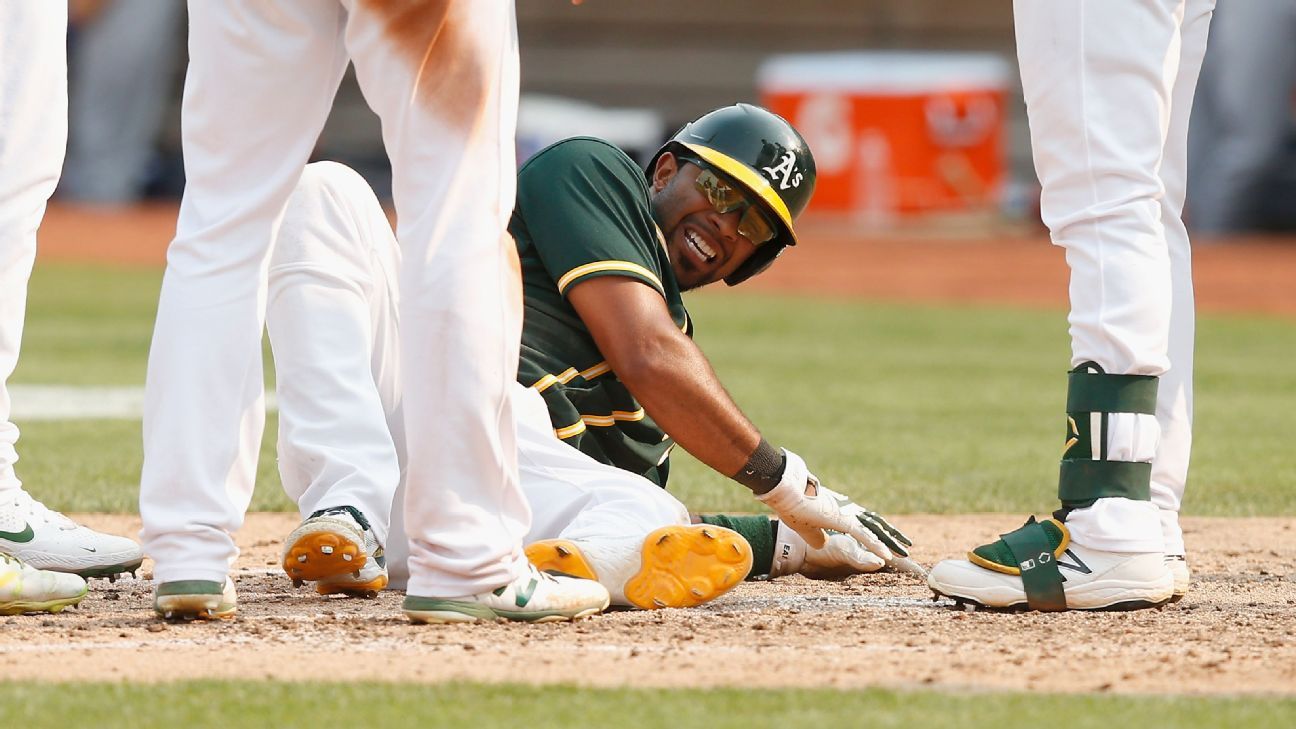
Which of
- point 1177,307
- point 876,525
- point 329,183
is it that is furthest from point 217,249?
point 1177,307

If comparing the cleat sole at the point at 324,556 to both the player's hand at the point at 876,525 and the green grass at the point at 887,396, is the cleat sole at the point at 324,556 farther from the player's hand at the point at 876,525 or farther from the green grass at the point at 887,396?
the green grass at the point at 887,396

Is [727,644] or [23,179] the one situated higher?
[23,179]

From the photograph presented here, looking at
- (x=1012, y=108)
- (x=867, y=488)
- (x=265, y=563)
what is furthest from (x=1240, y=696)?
(x=1012, y=108)

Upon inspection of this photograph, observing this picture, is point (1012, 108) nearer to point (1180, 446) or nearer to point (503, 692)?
point (1180, 446)

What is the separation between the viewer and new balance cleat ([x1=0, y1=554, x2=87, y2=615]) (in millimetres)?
3402

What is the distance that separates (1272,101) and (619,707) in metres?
18.8

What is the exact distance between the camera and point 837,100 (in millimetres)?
21078

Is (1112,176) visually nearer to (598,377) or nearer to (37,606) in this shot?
(598,377)

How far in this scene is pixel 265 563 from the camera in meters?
4.38

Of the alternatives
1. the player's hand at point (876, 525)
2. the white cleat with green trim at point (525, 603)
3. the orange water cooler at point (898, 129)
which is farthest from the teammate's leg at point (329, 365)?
the orange water cooler at point (898, 129)

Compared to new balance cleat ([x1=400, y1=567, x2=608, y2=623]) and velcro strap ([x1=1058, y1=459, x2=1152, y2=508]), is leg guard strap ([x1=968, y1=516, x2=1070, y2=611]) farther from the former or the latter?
new balance cleat ([x1=400, y1=567, x2=608, y2=623])

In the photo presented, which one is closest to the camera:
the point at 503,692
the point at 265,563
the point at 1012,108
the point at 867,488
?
the point at 503,692

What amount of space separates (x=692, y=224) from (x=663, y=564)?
37.7 inches

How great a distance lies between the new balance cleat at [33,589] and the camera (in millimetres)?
3402
